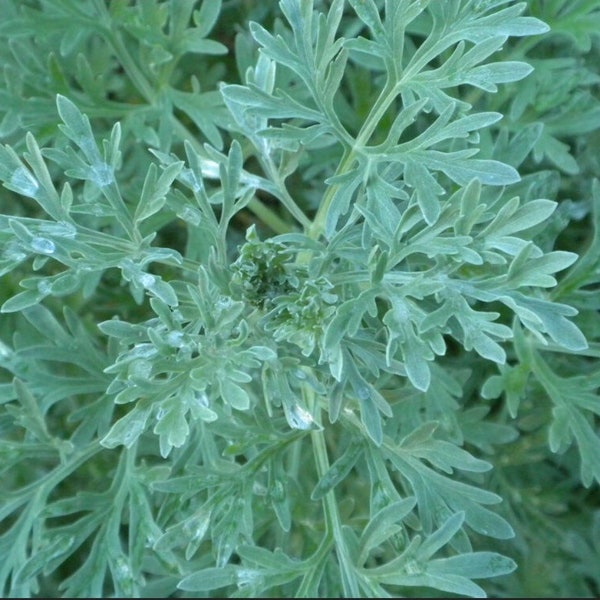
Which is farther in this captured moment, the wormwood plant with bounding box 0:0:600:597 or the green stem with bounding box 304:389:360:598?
the green stem with bounding box 304:389:360:598

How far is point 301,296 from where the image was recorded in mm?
1673

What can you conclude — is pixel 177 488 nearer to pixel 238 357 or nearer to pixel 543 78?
pixel 238 357

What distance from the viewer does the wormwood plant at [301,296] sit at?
5.33 ft

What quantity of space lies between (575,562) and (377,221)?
1.91 metres

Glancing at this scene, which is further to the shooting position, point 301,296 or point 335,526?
point 335,526

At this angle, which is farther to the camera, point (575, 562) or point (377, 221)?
point (575, 562)

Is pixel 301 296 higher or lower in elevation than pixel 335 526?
higher

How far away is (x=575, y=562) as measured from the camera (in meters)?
3.02

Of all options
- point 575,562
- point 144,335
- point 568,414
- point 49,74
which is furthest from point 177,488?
point 575,562

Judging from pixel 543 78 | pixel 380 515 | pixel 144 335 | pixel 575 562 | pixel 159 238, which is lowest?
pixel 575 562

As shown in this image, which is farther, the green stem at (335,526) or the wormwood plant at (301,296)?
the green stem at (335,526)

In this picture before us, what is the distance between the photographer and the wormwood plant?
1.62 metres

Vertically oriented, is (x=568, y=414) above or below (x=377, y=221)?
below

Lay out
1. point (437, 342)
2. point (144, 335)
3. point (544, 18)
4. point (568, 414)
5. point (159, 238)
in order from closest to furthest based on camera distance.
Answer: point (437, 342)
point (144, 335)
point (568, 414)
point (544, 18)
point (159, 238)
